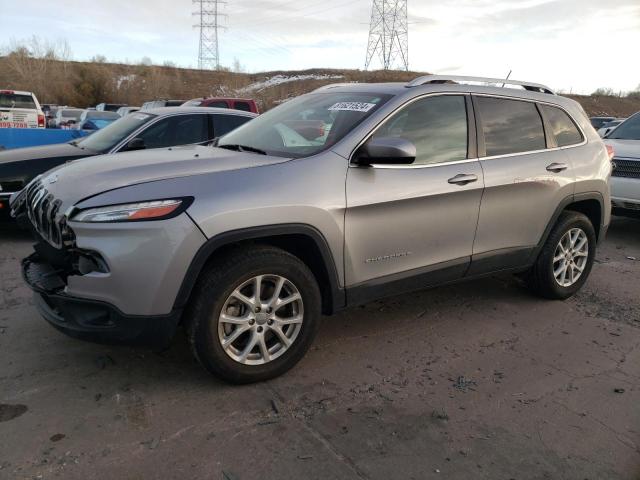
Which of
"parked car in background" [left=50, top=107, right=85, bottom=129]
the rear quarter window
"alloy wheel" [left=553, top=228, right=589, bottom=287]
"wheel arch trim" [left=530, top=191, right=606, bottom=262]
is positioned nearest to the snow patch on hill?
"parked car in background" [left=50, top=107, right=85, bottom=129]

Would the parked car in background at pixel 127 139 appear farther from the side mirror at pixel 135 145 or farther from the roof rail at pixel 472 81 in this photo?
the roof rail at pixel 472 81

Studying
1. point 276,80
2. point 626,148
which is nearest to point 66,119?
point 626,148

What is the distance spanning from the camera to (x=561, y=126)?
471cm

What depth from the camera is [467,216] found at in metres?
3.92

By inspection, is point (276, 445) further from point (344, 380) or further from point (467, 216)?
point (467, 216)

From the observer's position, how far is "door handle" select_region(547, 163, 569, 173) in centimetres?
443

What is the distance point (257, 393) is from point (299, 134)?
177cm

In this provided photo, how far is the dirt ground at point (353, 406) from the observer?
256cm

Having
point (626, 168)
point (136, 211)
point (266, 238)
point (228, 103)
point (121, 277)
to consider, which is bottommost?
point (121, 277)

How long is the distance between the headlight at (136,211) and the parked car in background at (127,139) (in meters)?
3.40

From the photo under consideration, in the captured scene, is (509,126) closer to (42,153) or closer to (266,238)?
(266,238)

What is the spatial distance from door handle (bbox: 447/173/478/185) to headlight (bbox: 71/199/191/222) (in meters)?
1.90

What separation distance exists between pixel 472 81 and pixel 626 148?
183 inches

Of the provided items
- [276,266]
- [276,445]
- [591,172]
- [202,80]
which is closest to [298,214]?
[276,266]
